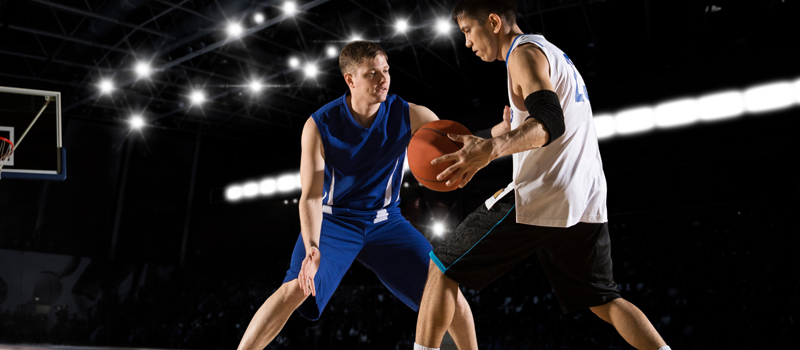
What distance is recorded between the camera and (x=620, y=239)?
11.1 m

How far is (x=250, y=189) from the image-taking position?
60.3 ft

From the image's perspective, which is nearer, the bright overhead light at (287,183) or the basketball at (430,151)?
the basketball at (430,151)

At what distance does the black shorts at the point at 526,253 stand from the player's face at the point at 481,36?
Result: 637 millimetres

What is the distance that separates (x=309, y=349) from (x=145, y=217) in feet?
31.9

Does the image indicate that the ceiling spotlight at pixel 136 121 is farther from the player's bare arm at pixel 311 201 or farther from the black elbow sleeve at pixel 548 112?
the black elbow sleeve at pixel 548 112

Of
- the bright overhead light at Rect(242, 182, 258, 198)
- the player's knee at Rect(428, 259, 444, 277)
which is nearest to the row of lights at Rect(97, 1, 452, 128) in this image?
the bright overhead light at Rect(242, 182, 258, 198)

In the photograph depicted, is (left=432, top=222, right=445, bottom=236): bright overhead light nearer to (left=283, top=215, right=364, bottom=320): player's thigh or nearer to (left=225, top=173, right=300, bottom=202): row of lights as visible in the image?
(left=225, top=173, right=300, bottom=202): row of lights

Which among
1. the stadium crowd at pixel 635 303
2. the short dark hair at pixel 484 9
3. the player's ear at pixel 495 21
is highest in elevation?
the short dark hair at pixel 484 9

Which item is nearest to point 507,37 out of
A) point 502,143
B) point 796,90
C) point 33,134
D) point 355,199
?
point 502,143

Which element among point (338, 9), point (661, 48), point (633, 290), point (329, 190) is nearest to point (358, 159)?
point (329, 190)

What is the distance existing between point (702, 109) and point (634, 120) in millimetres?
1249

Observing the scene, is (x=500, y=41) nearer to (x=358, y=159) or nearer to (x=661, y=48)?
(x=358, y=159)

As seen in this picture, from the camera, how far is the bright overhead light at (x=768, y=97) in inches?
372

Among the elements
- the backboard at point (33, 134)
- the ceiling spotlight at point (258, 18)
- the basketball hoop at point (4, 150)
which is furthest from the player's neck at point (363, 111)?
the ceiling spotlight at point (258, 18)
